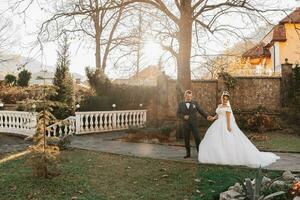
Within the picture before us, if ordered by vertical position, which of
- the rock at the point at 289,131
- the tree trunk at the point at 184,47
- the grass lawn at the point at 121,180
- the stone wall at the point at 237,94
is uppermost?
the tree trunk at the point at 184,47

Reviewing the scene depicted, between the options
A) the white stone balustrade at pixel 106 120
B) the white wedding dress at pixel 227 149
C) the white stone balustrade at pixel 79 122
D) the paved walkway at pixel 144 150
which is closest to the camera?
the white wedding dress at pixel 227 149

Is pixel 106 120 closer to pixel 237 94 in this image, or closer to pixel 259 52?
pixel 237 94

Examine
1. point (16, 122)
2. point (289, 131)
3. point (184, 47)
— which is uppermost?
point (184, 47)

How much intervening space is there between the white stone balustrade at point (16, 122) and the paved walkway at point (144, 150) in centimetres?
226

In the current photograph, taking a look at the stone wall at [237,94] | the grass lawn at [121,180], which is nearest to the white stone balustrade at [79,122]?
the stone wall at [237,94]

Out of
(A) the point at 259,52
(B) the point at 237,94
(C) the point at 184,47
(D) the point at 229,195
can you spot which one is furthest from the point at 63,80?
(A) the point at 259,52

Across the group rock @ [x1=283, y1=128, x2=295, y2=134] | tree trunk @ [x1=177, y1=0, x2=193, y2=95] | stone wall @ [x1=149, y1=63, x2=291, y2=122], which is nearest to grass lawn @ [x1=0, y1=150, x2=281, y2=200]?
tree trunk @ [x1=177, y1=0, x2=193, y2=95]

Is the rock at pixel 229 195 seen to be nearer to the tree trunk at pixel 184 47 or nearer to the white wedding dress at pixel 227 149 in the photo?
the white wedding dress at pixel 227 149

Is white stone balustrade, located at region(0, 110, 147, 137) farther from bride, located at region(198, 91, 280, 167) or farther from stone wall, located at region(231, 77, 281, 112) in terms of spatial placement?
bride, located at region(198, 91, 280, 167)

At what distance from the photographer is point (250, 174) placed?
9898 mm

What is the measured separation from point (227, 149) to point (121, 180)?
3251 millimetres

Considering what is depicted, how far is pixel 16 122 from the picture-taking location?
1919 centimetres

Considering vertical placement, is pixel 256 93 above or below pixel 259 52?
below

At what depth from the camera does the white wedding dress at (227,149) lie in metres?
11.1
